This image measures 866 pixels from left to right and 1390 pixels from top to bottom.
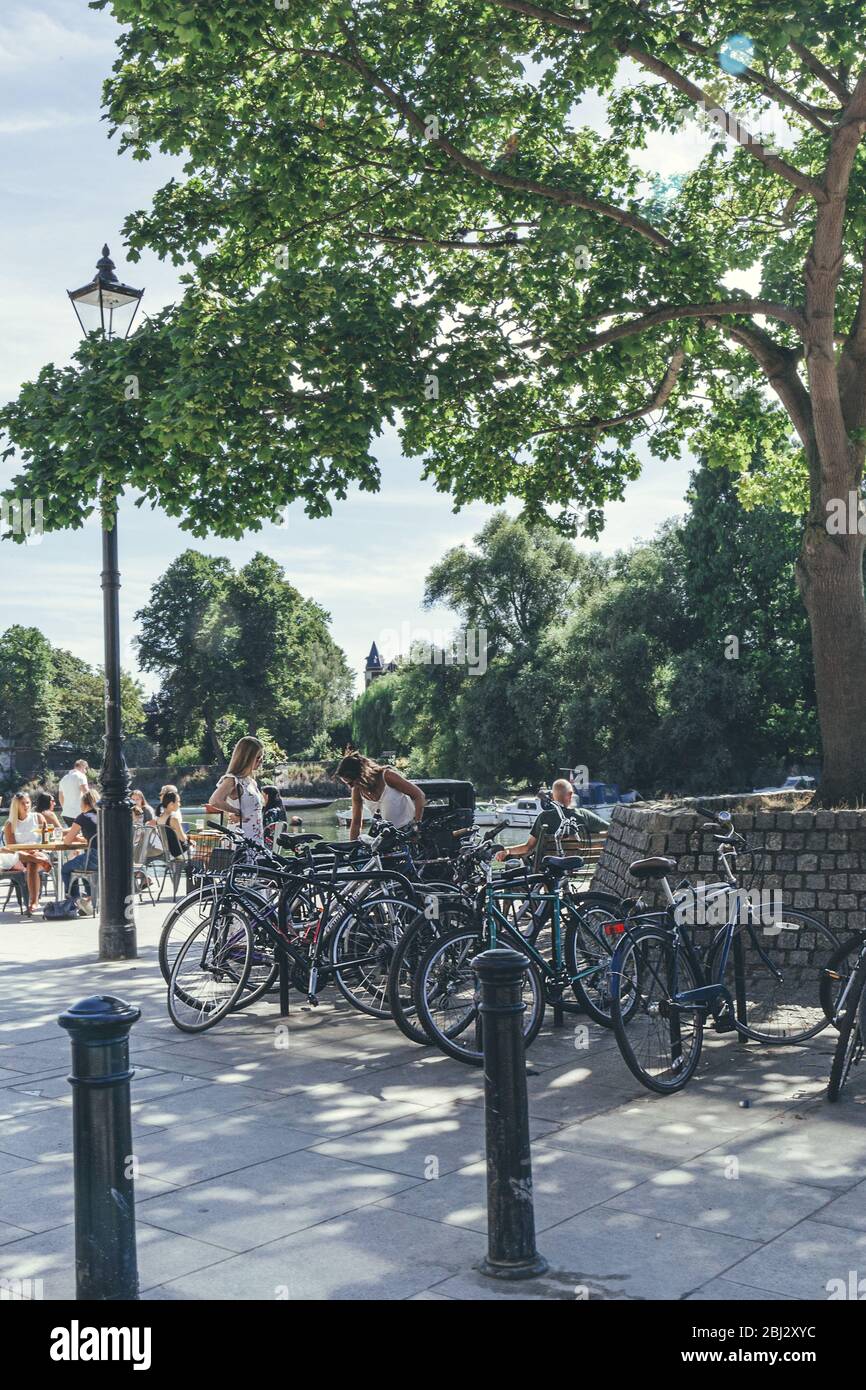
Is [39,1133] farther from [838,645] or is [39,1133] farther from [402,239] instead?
[402,239]

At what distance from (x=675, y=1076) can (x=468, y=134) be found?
9758 millimetres

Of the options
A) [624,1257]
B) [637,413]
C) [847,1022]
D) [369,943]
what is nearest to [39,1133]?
[369,943]

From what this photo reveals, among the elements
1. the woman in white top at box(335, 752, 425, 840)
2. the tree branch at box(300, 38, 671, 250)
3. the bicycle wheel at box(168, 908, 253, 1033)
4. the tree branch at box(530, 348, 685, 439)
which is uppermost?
the tree branch at box(300, 38, 671, 250)

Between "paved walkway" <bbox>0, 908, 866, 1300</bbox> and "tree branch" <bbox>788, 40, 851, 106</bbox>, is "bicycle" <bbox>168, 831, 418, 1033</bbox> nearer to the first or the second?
"paved walkway" <bbox>0, 908, 866, 1300</bbox>

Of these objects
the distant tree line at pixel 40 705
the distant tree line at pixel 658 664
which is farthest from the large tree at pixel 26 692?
the distant tree line at pixel 658 664

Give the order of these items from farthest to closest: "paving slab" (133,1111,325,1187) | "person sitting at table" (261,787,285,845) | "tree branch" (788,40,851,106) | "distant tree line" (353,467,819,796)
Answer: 1. "distant tree line" (353,467,819,796)
2. "tree branch" (788,40,851,106)
3. "person sitting at table" (261,787,285,845)
4. "paving slab" (133,1111,325,1187)

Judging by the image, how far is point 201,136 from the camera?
1180 centimetres

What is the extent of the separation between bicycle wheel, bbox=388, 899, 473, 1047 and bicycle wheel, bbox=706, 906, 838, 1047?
5.31 feet

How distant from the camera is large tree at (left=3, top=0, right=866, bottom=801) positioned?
10664mm

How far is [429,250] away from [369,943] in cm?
900

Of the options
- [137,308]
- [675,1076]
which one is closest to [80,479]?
[137,308]

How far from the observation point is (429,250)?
14438 millimetres

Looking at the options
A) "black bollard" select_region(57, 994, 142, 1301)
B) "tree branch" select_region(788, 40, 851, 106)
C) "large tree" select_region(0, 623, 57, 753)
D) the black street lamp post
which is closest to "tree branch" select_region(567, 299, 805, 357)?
"tree branch" select_region(788, 40, 851, 106)
